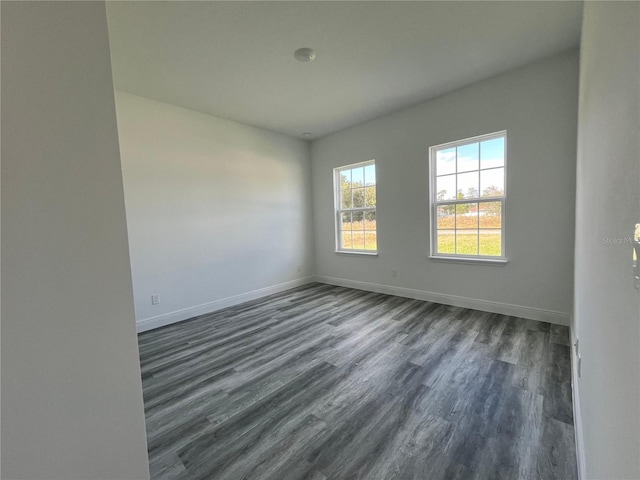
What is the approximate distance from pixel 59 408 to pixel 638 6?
1.55m

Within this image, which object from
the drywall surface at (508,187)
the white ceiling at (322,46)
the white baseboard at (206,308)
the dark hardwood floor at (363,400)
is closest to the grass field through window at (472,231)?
the drywall surface at (508,187)

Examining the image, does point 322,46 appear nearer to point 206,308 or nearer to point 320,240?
point 320,240

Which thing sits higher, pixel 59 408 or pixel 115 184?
pixel 115 184

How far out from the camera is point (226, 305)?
3.85 meters

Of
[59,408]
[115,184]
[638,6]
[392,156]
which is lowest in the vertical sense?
[59,408]

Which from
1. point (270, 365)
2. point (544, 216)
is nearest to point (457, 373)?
point (270, 365)

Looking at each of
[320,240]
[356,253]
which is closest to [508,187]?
[356,253]

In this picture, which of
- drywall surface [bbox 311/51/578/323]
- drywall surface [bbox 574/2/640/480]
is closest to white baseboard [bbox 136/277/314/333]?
drywall surface [bbox 311/51/578/323]

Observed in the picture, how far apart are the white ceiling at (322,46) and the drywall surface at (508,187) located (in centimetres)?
29

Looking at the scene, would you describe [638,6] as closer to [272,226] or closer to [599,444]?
[599,444]

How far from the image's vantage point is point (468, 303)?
3.34 metres

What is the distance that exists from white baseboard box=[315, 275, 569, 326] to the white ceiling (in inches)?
105

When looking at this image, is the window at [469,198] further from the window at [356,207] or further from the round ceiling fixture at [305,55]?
the round ceiling fixture at [305,55]

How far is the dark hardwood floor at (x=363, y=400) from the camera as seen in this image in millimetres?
1291
